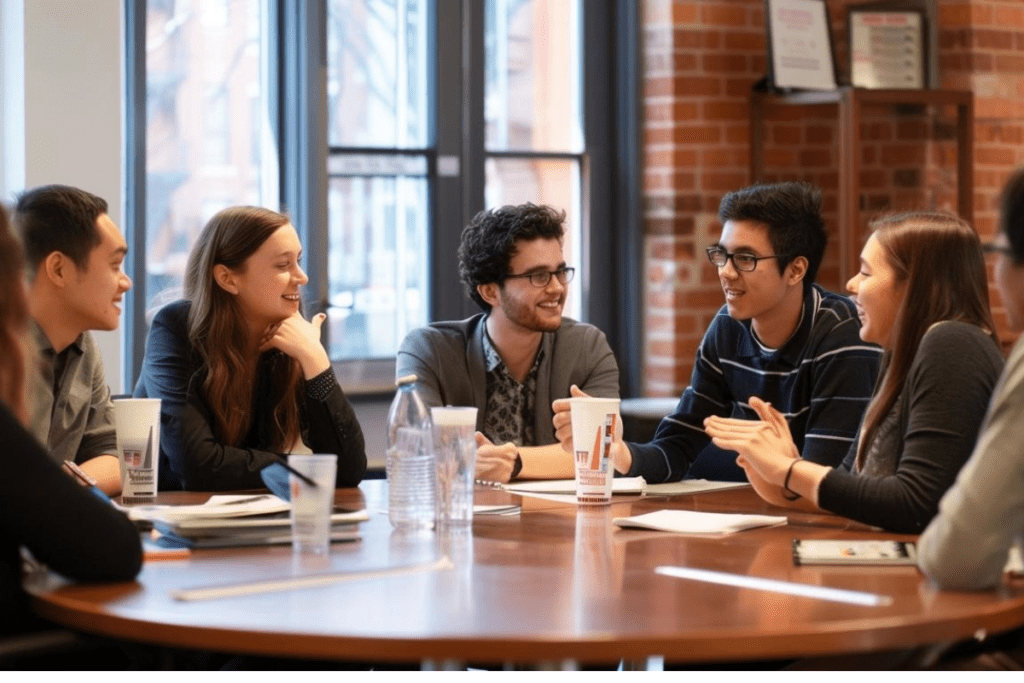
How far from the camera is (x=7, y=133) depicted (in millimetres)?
3807

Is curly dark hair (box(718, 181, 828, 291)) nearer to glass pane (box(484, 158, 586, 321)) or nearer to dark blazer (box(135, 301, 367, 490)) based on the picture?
dark blazer (box(135, 301, 367, 490))

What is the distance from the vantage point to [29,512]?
1698 mm

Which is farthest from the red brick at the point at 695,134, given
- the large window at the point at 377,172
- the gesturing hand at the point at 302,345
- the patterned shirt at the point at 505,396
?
the gesturing hand at the point at 302,345

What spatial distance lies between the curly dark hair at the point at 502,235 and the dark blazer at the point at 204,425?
610 millimetres

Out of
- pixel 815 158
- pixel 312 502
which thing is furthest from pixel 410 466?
pixel 815 158

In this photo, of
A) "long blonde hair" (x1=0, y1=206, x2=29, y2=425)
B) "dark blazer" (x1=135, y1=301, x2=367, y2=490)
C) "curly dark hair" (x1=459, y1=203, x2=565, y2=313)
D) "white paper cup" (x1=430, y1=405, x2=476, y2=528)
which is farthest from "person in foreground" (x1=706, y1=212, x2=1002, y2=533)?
"long blonde hair" (x1=0, y1=206, x2=29, y2=425)

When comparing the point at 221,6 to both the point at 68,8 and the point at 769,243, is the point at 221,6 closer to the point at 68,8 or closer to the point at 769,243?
the point at 68,8

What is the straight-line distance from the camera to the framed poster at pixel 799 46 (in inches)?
184

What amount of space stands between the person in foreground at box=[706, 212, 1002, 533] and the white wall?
2199 mm

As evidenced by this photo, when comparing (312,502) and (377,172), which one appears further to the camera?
(377,172)

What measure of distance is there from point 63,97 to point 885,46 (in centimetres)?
270

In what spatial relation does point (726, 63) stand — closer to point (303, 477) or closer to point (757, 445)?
point (757, 445)

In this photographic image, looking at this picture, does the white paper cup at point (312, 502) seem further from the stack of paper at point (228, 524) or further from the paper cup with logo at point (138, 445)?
the paper cup with logo at point (138, 445)

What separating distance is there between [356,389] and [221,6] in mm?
1263
